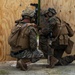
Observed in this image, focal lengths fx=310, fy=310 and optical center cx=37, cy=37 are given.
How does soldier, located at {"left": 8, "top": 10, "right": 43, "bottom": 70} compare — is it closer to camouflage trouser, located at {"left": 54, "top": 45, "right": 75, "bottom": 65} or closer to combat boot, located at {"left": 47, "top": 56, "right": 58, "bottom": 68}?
combat boot, located at {"left": 47, "top": 56, "right": 58, "bottom": 68}

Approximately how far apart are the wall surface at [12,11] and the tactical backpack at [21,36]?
1137mm

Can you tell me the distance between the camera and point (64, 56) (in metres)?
9.29

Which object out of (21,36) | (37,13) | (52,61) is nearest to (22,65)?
(21,36)

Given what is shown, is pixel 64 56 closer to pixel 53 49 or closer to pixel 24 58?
pixel 53 49

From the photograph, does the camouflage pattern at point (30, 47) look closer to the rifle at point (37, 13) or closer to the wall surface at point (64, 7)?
the rifle at point (37, 13)

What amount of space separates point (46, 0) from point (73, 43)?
154 cm

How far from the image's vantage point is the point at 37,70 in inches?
322

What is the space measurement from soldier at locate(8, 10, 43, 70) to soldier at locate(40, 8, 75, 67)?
1.90 feet

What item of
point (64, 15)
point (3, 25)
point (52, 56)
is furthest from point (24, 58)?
point (64, 15)

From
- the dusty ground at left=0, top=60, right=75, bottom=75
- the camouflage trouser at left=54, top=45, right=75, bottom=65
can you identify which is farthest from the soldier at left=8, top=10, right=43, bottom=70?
the camouflage trouser at left=54, top=45, right=75, bottom=65

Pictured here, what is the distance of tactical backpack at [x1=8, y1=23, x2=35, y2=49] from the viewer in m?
7.89

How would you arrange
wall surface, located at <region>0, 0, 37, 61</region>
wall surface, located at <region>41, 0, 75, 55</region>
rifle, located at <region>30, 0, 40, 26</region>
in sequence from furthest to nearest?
wall surface, located at <region>41, 0, 75, 55</region>
wall surface, located at <region>0, 0, 37, 61</region>
rifle, located at <region>30, 0, 40, 26</region>

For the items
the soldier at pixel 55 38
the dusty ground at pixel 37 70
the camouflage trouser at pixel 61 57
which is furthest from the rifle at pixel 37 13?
the dusty ground at pixel 37 70

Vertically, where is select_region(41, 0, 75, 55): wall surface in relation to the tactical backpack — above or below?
above
